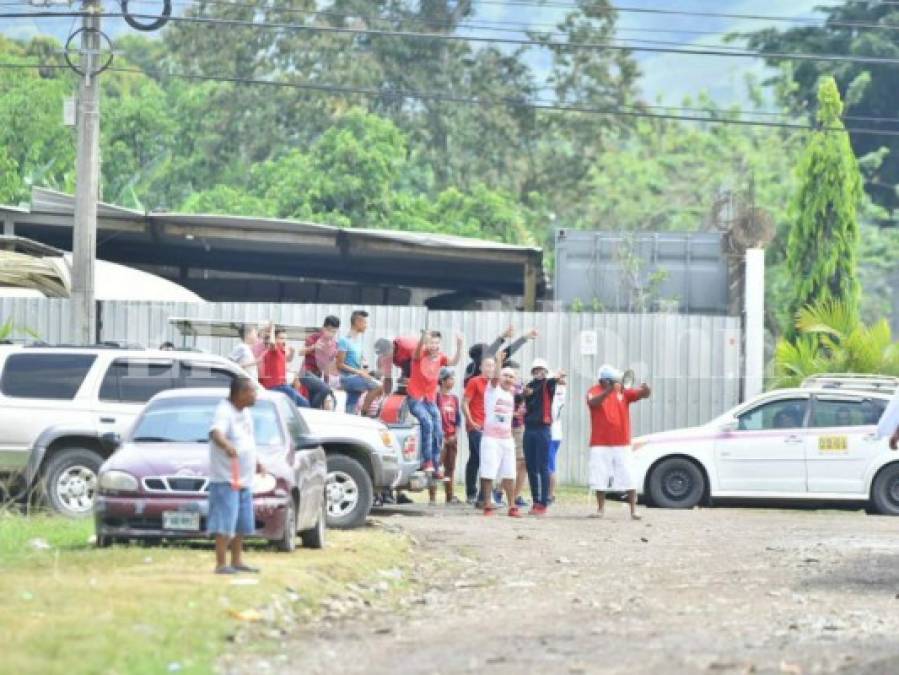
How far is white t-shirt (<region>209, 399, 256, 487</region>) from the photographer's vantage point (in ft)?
50.5

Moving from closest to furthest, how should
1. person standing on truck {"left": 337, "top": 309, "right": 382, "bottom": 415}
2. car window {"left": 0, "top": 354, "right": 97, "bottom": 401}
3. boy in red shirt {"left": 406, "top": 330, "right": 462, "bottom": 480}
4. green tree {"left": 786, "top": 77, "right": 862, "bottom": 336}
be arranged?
1. car window {"left": 0, "top": 354, "right": 97, "bottom": 401}
2. boy in red shirt {"left": 406, "top": 330, "right": 462, "bottom": 480}
3. person standing on truck {"left": 337, "top": 309, "right": 382, "bottom": 415}
4. green tree {"left": 786, "top": 77, "right": 862, "bottom": 336}

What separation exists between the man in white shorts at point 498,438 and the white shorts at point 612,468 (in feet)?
3.41

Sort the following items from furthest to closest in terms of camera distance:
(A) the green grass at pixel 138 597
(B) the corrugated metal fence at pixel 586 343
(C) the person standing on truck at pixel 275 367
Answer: (B) the corrugated metal fence at pixel 586 343
(C) the person standing on truck at pixel 275 367
(A) the green grass at pixel 138 597

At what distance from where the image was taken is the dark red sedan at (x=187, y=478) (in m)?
16.9

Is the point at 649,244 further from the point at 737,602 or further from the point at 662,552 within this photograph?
the point at 737,602

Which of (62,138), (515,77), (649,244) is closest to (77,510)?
(649,244)

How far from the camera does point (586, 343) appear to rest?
32062 millimetres

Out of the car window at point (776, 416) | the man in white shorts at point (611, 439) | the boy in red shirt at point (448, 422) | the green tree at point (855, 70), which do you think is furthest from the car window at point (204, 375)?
the green tree at point (855, 70)

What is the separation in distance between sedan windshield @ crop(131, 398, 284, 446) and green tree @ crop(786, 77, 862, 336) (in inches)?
1011

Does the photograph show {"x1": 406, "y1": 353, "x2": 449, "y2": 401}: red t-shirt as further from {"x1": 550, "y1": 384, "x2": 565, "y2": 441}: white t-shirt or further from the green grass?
the green grass

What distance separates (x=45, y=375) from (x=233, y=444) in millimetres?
6611

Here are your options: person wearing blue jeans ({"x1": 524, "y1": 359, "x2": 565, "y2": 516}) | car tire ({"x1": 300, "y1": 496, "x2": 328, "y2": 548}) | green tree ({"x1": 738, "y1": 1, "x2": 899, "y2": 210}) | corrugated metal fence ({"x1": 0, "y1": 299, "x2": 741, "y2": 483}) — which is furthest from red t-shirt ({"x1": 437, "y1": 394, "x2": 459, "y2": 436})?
green tree ({"x1": 738, "y1": 1, "x2": 899, "y2": 210})

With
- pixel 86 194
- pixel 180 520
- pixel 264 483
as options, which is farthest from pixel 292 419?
pixel 86 194

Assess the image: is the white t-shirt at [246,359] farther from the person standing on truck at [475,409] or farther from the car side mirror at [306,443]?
the car side mirror at [306,443]
